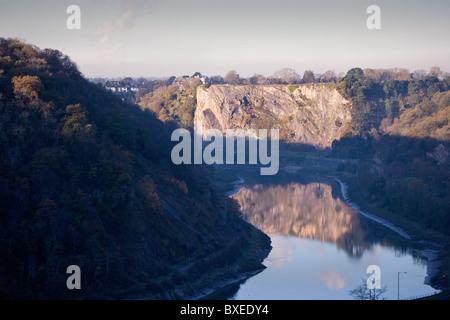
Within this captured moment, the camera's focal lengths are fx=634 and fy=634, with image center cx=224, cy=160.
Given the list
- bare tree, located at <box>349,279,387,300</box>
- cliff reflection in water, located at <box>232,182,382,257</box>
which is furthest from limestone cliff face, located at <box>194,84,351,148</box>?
bare tree, located at <box>349,279,387,300</box>

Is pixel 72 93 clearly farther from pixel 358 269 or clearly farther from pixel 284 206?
pixel 284 206

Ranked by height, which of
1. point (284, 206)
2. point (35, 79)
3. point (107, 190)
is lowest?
point (284, 206)

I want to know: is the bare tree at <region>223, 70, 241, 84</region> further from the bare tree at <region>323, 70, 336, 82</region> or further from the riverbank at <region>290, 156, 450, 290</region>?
the riverbank at <region>290, 156, 450, 290</region>

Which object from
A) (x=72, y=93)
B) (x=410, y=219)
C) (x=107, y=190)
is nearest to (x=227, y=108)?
(x=410, y=219)

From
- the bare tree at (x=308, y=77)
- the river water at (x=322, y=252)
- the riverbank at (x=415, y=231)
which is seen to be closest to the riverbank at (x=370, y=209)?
the riverbank at (x=415, y=231)

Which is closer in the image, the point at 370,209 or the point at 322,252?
the point at 322,252

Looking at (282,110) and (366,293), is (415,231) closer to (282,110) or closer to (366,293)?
(366,293)

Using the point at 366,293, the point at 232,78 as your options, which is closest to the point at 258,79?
the point at 232,78
